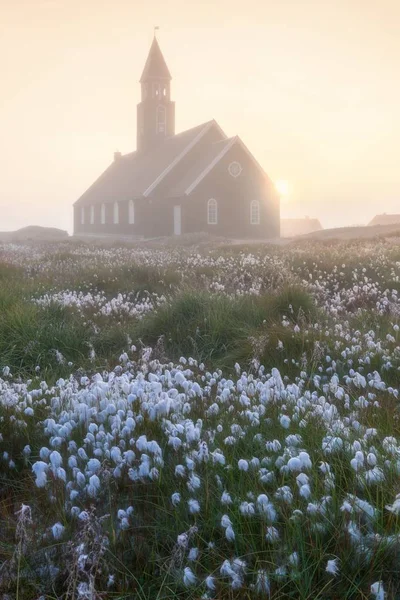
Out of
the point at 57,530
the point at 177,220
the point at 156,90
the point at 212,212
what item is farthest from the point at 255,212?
the point at 57,530

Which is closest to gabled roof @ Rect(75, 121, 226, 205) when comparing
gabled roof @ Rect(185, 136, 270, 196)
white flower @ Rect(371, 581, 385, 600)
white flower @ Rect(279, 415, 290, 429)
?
gabled roof @ Rect(185, 136, 270, 196)

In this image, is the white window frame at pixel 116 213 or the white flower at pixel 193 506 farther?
the white window frame at pixel 116 213

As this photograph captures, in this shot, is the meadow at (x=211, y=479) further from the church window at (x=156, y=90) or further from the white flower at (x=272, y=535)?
the church window at (x=156, y=90)

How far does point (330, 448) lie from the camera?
3922 millimetres

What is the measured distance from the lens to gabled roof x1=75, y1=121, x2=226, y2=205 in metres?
49.0

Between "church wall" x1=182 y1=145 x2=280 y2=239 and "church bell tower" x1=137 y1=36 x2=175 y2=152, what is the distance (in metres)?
12.2

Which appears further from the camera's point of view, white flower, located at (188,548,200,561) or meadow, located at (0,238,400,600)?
white flower, located at (188,548,200,561)

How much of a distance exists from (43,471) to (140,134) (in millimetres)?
56701

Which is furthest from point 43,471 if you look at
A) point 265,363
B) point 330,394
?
point 265,363

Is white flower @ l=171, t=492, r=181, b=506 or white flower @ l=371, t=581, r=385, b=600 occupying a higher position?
white flower @ l=171, t=492, r=181, b=506

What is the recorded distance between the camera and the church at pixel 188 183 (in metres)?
46.8

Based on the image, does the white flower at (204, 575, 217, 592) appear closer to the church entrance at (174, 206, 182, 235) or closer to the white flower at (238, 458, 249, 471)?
the white flower at (238, 458, 249, 471)

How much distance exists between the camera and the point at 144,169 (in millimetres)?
54531

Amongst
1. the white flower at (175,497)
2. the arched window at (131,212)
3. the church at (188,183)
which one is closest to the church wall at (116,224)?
the church at (188,183)
